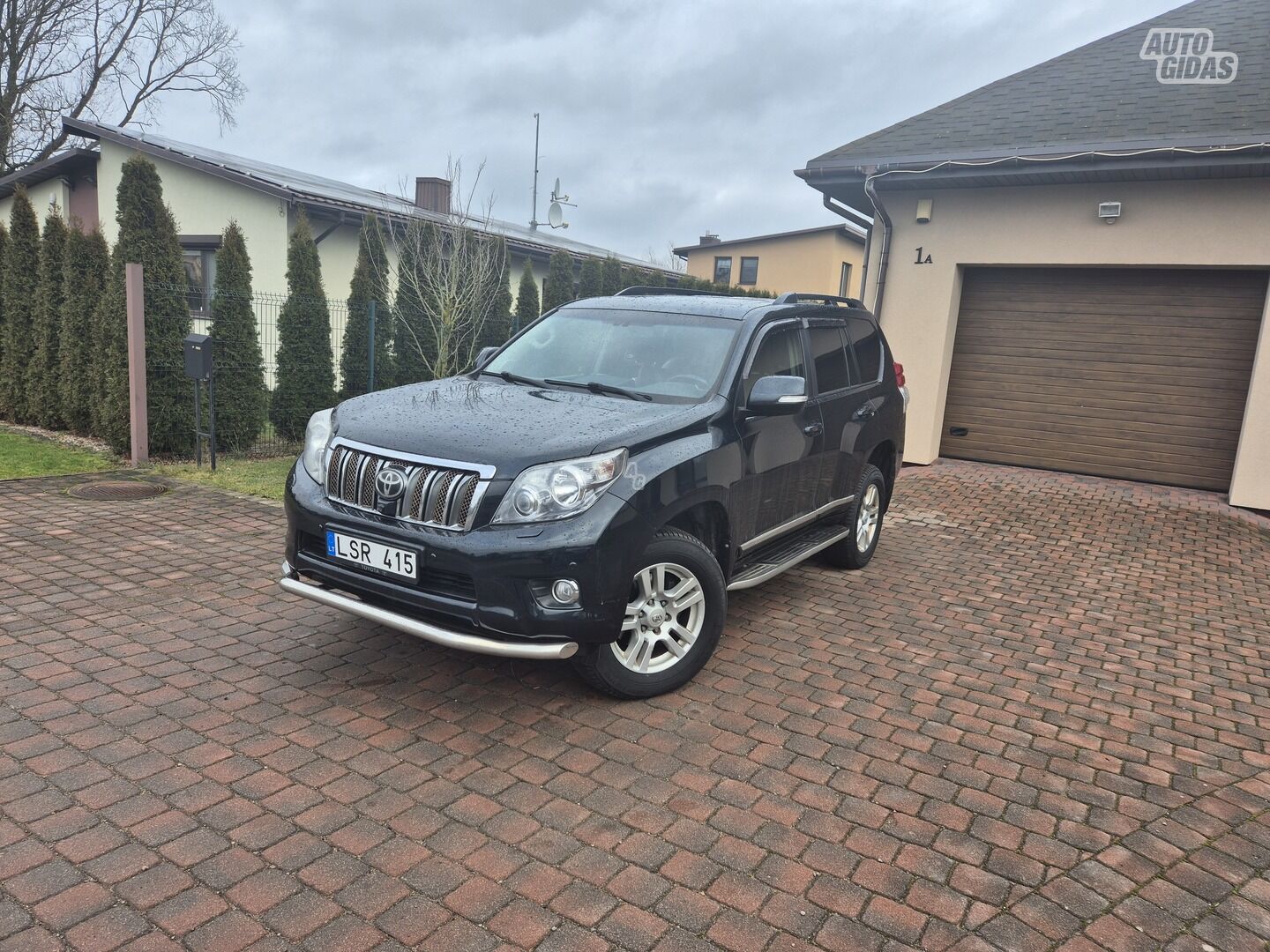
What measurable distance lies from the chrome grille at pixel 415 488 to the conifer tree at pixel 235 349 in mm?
6613

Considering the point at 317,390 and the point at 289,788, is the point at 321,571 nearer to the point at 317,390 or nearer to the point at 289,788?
the point at 289,788

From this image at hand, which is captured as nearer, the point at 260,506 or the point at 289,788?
the point at 289,788

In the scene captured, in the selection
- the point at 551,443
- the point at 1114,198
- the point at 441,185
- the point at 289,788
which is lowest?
the point at 289,788

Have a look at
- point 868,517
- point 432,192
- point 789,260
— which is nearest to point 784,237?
point 789,260

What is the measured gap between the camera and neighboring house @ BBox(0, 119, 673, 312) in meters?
14.8

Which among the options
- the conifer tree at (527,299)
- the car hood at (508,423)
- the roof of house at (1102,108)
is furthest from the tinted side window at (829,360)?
the conifer tree at (527,299)

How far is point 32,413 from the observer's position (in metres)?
11.0

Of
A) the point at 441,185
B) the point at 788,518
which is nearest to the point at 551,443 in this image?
the point at 788,518

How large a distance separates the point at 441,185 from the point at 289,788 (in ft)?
63.7

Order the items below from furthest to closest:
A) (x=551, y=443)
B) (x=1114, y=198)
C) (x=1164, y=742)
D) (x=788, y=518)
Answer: (x=1114, y=198)
(x=788, y=518)
(x=1164, y=742)
(x=551, y=443)

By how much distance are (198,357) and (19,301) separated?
192 inches

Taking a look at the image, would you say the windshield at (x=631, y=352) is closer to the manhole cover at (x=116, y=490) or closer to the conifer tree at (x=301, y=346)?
the manhole cover at (x=116, y=490)

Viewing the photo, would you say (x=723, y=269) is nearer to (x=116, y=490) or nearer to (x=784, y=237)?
(x=784, y=237)

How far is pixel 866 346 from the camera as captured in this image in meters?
6.07
